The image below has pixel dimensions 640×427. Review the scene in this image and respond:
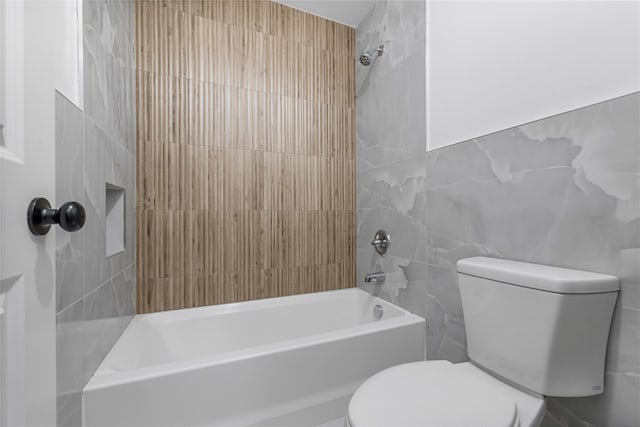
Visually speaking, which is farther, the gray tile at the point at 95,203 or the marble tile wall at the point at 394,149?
the marble tile wall at the point at 394,149

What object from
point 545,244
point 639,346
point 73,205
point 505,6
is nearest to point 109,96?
point 73,205

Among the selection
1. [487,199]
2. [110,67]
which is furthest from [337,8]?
[487,199]

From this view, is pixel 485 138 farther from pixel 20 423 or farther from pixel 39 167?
pixel 20 423

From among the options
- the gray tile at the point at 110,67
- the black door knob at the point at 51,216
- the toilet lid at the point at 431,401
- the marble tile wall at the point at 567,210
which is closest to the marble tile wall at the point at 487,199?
the marble tile wall at the point at 567,210

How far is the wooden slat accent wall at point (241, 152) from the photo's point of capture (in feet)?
5.27

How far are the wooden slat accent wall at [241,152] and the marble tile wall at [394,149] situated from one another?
13 cm

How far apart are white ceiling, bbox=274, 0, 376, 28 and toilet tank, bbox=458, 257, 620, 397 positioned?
73.6 inches

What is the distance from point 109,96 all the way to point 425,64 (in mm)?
1489

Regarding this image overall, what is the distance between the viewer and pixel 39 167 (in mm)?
573

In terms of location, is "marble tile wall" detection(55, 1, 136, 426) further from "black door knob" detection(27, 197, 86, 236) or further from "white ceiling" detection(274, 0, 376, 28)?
"white ceiling" detection(274, 0, 376, 28)

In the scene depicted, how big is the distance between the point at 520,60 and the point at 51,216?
1483 mm

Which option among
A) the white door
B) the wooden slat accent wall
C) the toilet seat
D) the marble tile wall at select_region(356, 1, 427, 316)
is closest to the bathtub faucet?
the marble tile wall at select_region(356, 1, 427, 316)

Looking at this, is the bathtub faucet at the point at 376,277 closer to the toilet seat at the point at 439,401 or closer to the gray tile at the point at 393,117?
the gray tile at the point at 393,117

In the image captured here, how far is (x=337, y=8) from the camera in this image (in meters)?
1.93
